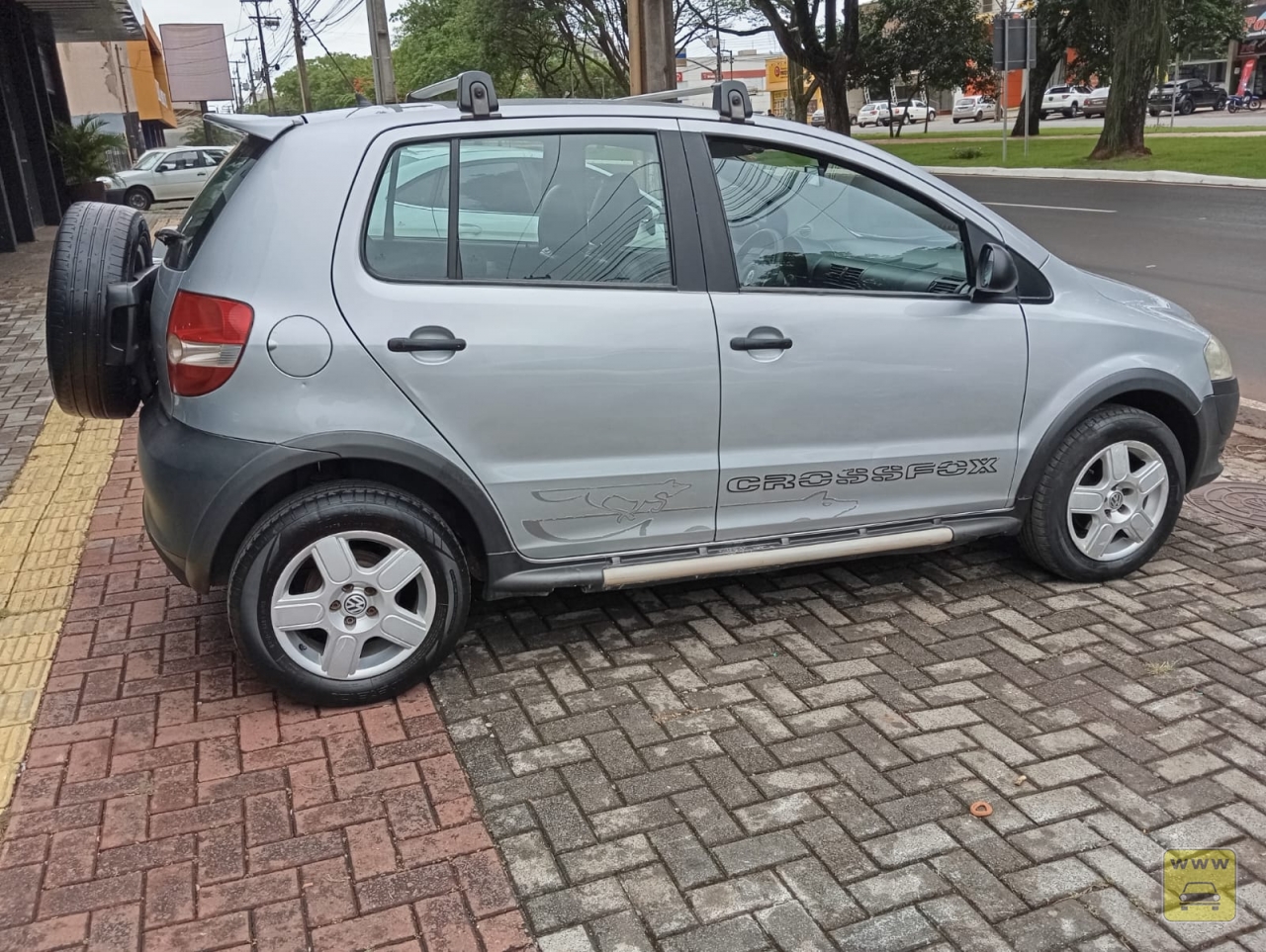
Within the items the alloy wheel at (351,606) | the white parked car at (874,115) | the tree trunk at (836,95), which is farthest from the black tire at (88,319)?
the white parked car at (874,115)

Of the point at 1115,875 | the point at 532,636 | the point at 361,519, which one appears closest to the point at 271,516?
the point at 361,519

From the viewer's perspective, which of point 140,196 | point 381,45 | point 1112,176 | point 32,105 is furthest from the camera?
point 140,196

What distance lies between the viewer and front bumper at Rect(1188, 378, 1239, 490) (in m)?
4.30

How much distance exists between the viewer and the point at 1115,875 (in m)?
2.70

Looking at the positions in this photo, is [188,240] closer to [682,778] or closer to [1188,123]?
[682,778]

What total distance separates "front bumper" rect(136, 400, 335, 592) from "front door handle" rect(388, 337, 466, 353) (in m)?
0.39

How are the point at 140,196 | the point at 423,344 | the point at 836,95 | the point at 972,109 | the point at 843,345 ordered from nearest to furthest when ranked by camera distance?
the point at 423,344 → the point at 843,345 → the point at 140,196 → the point at 836,95 → the point at 972,109

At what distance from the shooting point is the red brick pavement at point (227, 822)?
2590mm

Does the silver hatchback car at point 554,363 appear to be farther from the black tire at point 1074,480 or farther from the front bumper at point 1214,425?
the front bumper at point 1214,425

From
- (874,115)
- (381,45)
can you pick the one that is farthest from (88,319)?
(874,115)

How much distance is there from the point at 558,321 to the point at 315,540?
1011mm

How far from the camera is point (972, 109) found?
61625 millimetres

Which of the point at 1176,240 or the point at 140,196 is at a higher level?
the point at 140,196

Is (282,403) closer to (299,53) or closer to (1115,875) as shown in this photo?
(1115,875)
